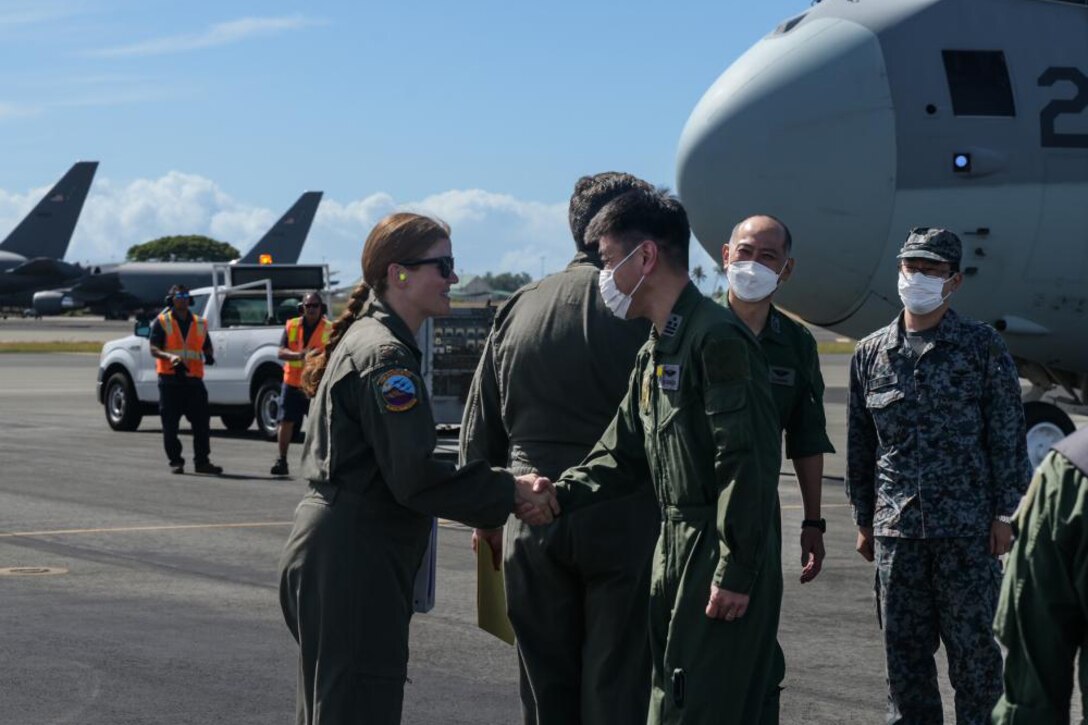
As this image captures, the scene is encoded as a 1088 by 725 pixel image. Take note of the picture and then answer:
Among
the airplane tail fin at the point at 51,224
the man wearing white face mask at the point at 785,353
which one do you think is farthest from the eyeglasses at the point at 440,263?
the airplane tail fin at the point at 51,224

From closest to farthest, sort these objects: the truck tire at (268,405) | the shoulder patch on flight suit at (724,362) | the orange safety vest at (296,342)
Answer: the shoulder patch on flight suit at (724,362), the orange safety vest at (296,342), the truck tire at (268,405)

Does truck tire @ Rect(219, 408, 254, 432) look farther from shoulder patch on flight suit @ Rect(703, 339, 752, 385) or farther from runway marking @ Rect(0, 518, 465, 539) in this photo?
shoulder patch on flight suit @ Rect(703, 339, 752, 385)

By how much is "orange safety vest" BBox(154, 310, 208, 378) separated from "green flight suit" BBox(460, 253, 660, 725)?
1202 centimetres

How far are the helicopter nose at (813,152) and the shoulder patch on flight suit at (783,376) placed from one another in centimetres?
705

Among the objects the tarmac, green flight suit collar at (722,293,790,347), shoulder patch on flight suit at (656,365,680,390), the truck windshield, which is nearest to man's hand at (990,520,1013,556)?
green flight suit collar at (722,293,790,347)

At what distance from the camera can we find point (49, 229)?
95.3m

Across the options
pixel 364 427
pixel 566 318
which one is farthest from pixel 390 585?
pixel 566 318

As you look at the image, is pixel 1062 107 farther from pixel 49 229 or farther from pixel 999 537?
pixel 49 229

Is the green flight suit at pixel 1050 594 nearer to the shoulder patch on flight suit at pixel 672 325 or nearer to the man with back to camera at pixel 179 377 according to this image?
the shoulder patch on flight suit at pixel 672 325

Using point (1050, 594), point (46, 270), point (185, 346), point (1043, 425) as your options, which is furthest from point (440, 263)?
point (46, 270)

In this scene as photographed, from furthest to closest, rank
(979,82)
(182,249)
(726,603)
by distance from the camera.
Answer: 1. (182,249)
2. (979,82)
3. (726,603)

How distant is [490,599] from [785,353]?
4.80 ft

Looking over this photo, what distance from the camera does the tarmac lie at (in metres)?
7.43

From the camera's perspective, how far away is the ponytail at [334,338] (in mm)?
5070
